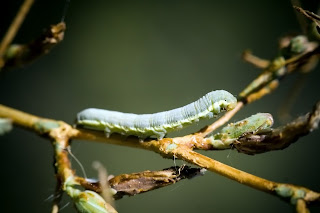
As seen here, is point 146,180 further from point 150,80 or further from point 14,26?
point 150,80

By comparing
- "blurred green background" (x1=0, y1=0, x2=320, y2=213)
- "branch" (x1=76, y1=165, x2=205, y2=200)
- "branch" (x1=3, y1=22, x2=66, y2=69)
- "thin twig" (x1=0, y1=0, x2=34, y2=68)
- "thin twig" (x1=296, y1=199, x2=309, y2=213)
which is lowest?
"thin twig" (x1=296, y1=199, x2=309, y2=213)

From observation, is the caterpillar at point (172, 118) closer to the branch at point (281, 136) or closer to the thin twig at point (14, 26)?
the branch at point (281, 136)

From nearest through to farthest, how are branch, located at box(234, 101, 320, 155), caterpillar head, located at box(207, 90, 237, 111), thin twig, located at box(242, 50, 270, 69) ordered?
branch, located at box(234, 101, 320, 155) → caterpillar head, located at box(207, 90, 237, 111) → thin twig, located at box(242, 50, 270, 69)

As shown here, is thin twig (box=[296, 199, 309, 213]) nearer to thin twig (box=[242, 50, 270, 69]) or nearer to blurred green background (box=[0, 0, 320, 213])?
thin twig (box=[242, 50, 270, 69])

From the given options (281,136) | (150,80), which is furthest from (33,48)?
(150,80)

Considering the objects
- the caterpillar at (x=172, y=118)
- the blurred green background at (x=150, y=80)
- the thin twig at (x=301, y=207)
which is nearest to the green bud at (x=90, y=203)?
the caterpillar at (x=172, y=118)

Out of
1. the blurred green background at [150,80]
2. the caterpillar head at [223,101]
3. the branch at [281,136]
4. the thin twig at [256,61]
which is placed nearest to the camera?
the branch at [281,136]

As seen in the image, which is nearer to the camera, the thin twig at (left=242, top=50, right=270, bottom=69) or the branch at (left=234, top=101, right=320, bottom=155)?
the branch at (left=234, top=101, right=320, bottom=155)

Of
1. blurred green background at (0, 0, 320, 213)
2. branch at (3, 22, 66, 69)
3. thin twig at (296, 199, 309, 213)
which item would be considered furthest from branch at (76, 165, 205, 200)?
blurred green background at (0, 0, 320, 213)

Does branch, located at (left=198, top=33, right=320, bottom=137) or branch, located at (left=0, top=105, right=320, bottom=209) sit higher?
branch, located at (left=198, top=33, right=320, bottom=137)

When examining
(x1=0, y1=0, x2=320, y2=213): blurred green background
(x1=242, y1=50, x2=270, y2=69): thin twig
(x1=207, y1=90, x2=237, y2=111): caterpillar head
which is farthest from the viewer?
(x1=0, y1=0, x2=320, y2=213): blurred green background
